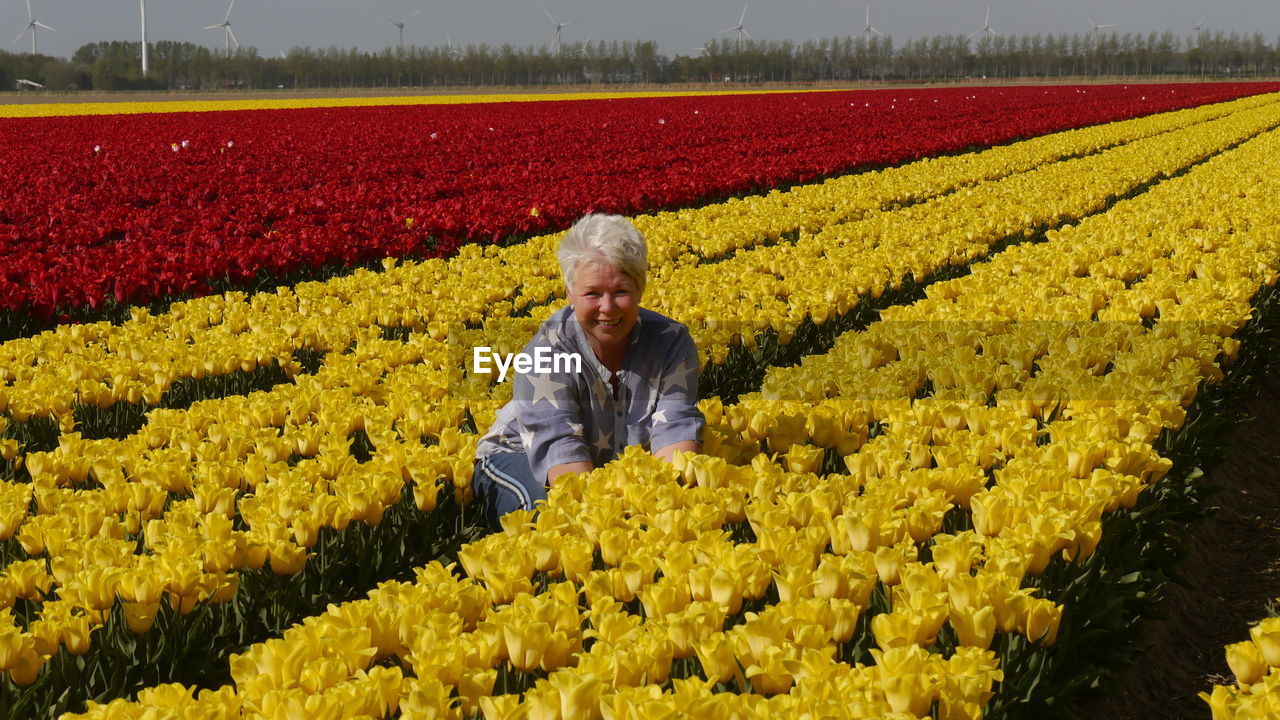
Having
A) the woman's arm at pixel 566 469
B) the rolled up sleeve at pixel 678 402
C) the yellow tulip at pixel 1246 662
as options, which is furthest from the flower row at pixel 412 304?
the yellow tulip at pixel 1246 662

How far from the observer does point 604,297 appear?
4.06 metres

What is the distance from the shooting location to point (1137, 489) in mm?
3619

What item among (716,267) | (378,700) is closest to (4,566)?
(378,700)

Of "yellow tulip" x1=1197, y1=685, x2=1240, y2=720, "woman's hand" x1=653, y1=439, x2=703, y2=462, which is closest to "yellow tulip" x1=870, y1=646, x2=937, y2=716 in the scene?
"yellow tulip" x1=1197, y1=685, x2=1240, y2=720

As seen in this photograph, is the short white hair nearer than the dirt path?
No

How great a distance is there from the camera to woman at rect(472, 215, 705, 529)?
4070 mm

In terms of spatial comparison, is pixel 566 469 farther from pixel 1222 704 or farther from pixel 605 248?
pixel 1222 704

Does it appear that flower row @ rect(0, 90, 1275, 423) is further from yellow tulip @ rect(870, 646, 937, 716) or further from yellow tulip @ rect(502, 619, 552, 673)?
yellow tulip @ rect(870, 646, 937, 716)

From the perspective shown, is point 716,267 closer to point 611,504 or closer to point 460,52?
point 611,504

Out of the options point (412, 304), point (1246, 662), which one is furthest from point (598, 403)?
point (412, 304)

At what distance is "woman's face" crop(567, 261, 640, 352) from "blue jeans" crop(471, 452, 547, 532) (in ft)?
2.07

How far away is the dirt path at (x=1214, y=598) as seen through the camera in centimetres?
380

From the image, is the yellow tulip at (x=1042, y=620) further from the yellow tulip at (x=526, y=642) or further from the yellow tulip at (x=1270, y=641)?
the yellow tulip at (x=526, y=642)

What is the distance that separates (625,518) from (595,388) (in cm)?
85
